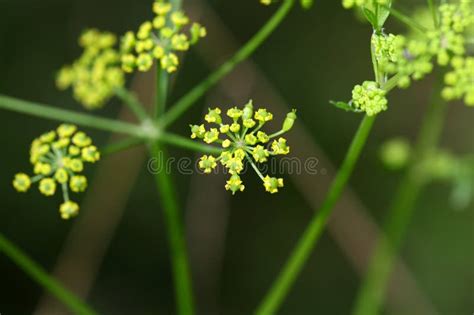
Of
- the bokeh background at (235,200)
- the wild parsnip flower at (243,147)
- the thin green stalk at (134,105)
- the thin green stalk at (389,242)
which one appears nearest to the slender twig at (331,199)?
the wild parsnip flower at (243,147)

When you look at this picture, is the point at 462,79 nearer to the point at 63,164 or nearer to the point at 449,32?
the point at 449,32

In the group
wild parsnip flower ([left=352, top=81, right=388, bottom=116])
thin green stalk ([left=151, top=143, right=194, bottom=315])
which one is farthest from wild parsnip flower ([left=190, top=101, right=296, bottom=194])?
thin green stalk ([left=151, top=143, right=194, bottom=315])

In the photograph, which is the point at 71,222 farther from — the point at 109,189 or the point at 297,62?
the point at 297,62

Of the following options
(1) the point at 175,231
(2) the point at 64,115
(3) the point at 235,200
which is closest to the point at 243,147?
(1) the point at 175,231

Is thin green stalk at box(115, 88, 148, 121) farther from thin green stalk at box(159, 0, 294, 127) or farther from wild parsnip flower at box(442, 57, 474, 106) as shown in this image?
wild parsnip flower at box(442, 57, 474, 106)

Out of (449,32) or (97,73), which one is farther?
(97,73)

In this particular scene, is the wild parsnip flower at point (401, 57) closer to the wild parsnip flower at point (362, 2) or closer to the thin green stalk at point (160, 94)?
the wild parsnip flower at point (362, 2)
